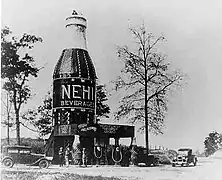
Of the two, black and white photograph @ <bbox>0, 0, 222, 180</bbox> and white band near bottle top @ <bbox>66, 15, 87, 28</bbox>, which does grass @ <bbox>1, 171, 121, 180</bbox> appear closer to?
black and white photograph @ <bbox>0, 0, 222, 180</bbox>

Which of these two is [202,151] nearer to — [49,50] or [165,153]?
[165,153]

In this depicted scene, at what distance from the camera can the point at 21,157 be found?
1840 millimetres

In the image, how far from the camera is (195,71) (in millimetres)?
2010

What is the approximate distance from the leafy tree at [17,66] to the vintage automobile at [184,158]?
609 mm

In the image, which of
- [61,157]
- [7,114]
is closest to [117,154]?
[61,157]

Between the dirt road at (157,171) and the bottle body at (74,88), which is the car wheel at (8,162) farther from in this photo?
the bottle body at (74,88)

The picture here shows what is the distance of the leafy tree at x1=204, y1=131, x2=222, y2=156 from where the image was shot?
6.53ft

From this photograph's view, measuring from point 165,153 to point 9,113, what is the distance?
62 cm

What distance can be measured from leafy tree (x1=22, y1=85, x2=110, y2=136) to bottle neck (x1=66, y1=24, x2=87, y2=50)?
173 mm

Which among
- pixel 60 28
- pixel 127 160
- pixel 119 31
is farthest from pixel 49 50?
pixel 127 160

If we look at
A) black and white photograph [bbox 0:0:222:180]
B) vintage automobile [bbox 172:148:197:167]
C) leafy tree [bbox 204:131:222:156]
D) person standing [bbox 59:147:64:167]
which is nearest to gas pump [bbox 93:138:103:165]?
black and white photograph [bbox 0:0:222:180]

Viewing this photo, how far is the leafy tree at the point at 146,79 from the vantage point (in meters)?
1.94

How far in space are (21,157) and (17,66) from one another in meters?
0.35

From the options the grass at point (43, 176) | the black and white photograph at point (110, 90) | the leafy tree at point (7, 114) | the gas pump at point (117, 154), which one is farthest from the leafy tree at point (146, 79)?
the leafy tree at point (7, 114)
